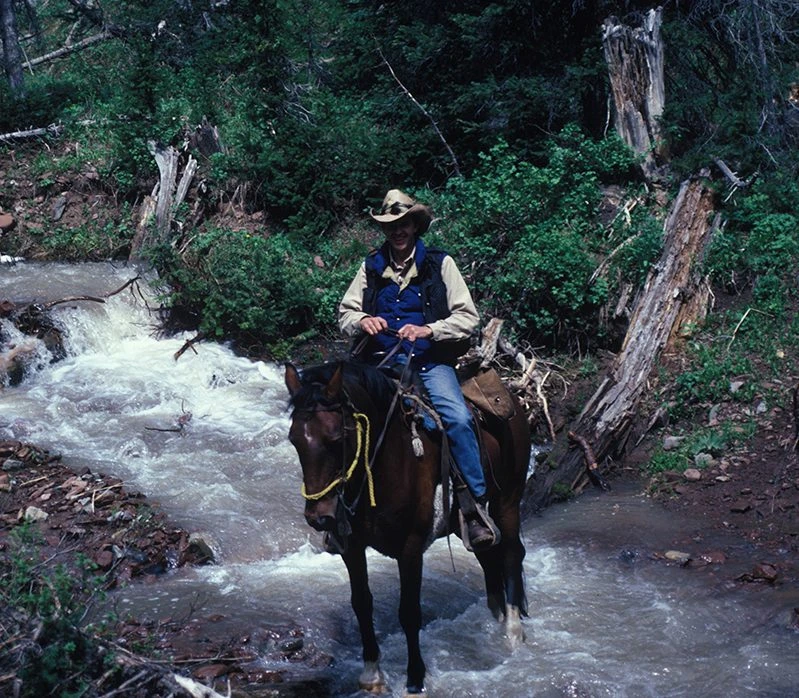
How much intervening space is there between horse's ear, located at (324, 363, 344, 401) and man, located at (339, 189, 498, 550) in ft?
3.52

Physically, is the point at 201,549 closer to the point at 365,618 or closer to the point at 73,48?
the point at 365,618

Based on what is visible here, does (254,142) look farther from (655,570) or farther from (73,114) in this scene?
(655,570)

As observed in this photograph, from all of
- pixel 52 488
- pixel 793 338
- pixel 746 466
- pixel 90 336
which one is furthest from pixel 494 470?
pixel 90 336

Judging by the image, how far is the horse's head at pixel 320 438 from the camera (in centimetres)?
549

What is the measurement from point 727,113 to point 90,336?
32.0 feet

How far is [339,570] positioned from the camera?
8.61 meters

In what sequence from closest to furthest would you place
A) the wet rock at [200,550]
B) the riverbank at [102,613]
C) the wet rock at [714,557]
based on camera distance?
the riverbank at [102,613], the wet rock at [714,557], the wet rock at [200,550]

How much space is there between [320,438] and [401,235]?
5.94ft

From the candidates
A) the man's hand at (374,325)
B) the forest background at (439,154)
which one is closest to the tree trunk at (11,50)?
the forest background at (439,154)

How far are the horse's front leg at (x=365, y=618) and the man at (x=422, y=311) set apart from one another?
2.85 feet

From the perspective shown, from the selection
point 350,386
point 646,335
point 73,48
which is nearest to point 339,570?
point 350,386

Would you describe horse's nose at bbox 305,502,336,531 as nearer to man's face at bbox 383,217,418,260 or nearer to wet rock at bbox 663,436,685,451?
man's face at bbox 383,217,418,260

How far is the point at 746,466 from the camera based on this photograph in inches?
394

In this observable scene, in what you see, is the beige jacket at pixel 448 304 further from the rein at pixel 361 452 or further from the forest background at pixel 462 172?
the forest background at pixel 462 172
